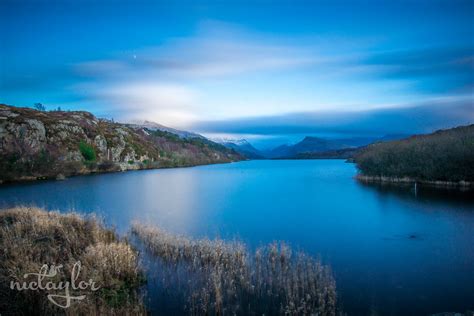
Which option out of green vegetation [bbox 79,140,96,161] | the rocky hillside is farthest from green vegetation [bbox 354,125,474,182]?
green vegetation [bbox 79,140,96,161]

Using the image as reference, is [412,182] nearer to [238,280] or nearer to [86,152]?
[238,280]

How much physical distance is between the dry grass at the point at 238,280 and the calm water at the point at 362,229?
134 centimetres

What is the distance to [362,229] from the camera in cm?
2391

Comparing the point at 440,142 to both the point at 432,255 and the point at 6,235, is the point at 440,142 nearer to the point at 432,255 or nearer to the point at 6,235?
the point at 432,255

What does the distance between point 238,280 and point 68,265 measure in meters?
6.22

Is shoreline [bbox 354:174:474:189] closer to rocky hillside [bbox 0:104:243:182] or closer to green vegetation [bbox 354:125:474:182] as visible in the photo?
green vegetation [bbox 354:125:474:182]

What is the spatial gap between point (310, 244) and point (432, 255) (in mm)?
6415

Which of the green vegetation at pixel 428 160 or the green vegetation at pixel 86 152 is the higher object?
the green vegetation at pixel 86 152

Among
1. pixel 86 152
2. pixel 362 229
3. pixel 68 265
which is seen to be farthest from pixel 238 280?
pixel 86 152

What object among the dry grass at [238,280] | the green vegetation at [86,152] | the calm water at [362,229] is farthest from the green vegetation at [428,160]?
the green vegetation at [86,152]

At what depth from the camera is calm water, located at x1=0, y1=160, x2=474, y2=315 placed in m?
12.0

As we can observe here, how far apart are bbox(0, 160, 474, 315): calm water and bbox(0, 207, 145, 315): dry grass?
6.66m

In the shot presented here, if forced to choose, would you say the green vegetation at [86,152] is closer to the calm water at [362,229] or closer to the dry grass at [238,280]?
the calm water at [362,229]

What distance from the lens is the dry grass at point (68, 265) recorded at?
346 inches
